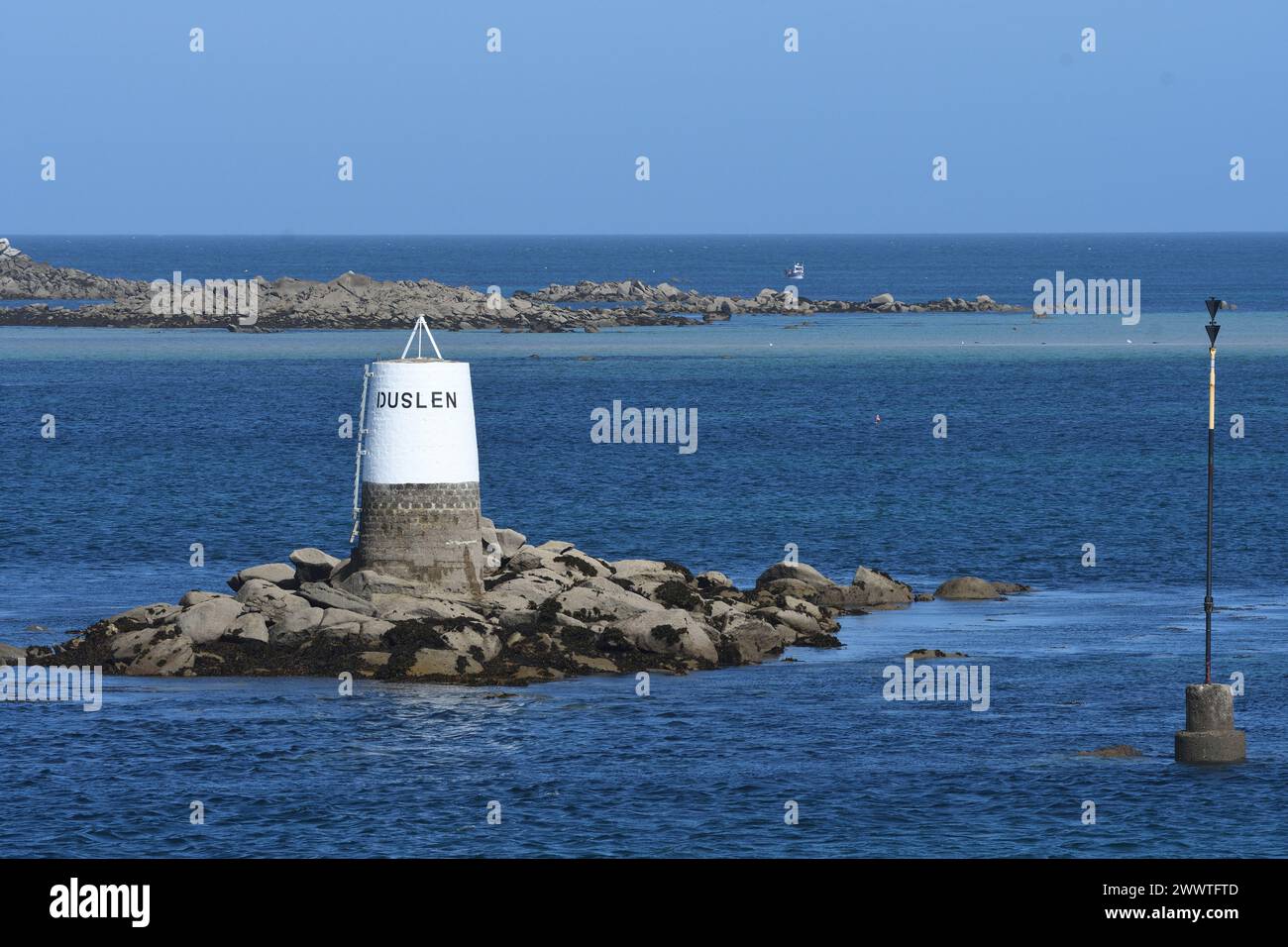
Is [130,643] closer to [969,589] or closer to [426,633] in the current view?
[426,633]

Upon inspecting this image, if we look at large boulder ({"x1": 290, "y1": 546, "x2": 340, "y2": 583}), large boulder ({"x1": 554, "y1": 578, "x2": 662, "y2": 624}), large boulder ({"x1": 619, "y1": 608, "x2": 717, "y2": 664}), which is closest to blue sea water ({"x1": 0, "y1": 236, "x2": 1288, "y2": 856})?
large boulder ({"x1": 619, "y1": 608, "x2": 717, "y2": 664})

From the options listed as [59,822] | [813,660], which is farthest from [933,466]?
[59,822]

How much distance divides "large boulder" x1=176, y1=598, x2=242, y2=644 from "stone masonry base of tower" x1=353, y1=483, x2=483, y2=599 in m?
3.41

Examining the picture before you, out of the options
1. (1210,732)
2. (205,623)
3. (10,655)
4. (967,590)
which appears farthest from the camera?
(967,590)

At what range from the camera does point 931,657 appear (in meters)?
48.9

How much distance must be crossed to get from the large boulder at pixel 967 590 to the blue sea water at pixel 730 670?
909 mm

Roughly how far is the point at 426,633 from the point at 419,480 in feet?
12.5

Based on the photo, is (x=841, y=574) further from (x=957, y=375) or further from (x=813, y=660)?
(x=957, y=375)

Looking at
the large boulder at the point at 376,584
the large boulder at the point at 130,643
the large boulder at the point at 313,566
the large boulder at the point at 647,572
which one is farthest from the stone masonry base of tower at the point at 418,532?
the large boulder at the point at 647,572

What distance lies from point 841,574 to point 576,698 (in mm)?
21500

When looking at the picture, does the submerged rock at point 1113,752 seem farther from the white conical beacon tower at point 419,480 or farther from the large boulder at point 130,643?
the large boulder at point 130,643

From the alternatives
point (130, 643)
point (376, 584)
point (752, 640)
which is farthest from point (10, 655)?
point (752, 640)

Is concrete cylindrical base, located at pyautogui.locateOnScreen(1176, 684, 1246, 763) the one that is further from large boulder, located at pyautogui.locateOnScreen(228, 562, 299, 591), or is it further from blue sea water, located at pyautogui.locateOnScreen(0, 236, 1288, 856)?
large boulder, located at pyautogui.locateOnScreen(228, 562, 299, 591)

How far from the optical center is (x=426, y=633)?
1855 inches
